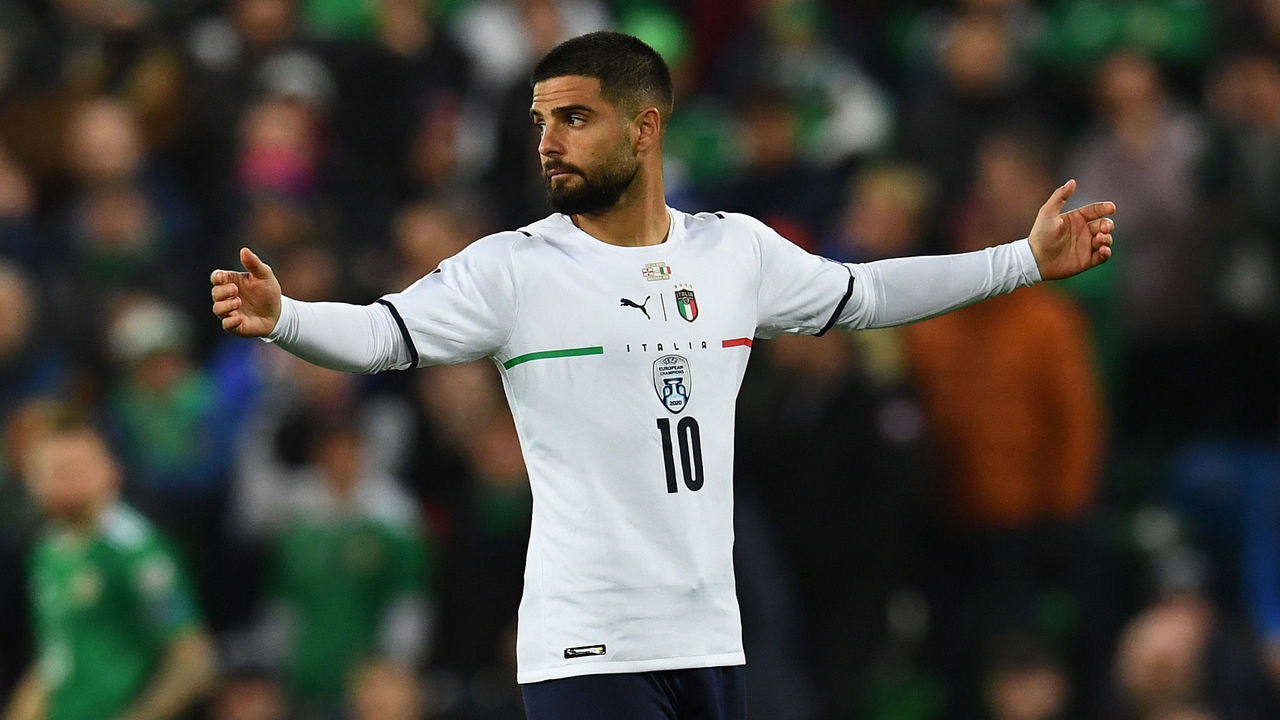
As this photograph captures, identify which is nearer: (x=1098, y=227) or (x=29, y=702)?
(x=1098, y=227)

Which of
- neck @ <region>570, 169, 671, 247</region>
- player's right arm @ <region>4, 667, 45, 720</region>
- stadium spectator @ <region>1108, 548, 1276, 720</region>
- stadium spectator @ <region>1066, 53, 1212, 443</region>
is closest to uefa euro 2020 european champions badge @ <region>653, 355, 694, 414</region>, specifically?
neck @ <region>570, 169, 671, 247</region>

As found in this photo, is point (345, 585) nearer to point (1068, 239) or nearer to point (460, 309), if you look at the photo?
point (460, 309)

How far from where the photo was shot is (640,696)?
5.08 metres

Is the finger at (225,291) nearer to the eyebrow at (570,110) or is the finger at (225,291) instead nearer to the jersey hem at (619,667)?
the eyebrow at (570,110)

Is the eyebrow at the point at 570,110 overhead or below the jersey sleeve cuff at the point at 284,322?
overhead

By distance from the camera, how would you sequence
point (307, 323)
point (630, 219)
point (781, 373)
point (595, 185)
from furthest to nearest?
point (781, 373), point (630, 219), point (595, 185), point (307, 323)

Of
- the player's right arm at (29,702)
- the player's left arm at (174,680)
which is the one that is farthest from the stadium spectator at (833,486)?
the player's right arm at (29,702)

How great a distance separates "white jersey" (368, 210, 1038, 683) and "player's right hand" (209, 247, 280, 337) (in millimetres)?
362

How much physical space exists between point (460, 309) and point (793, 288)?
3.03ft

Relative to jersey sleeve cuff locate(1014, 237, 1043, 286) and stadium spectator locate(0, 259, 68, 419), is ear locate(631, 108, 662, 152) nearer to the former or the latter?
jersey sleeve cuff locate(1014, 237, 1043, 286)

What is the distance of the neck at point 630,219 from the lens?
5379mm

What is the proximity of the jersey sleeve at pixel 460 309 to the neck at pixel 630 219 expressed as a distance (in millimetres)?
259

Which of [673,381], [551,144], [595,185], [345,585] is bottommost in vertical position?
[345,585]

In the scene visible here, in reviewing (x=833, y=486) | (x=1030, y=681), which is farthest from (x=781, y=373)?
(x=1030, y=681)
